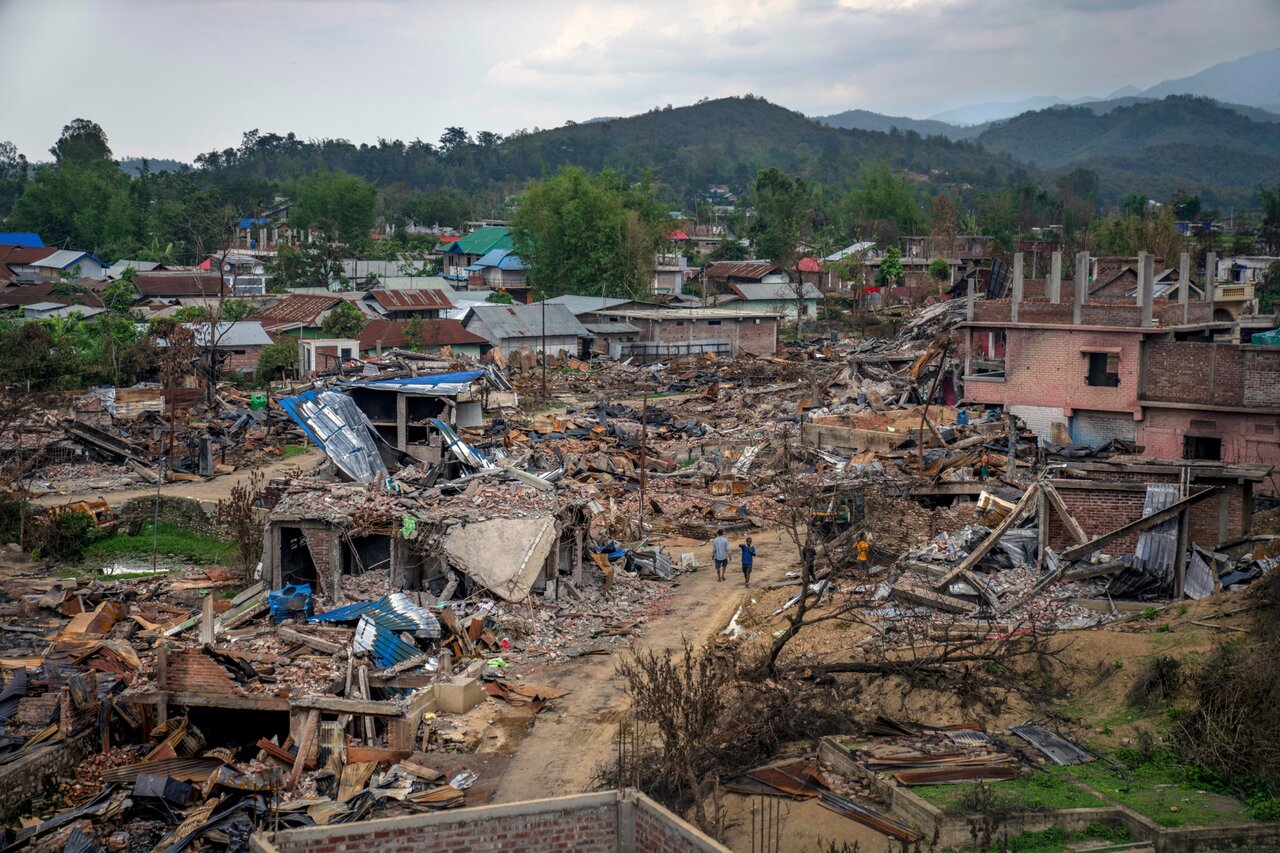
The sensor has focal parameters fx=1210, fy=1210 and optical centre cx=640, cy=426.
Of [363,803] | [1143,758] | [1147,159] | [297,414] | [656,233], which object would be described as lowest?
[363,803]

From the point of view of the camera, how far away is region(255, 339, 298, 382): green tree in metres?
35.8

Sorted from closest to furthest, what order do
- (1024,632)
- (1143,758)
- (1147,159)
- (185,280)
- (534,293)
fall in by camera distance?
(1143,758) < (1024,632) < (185,280) < (534,293) < (1147,159)

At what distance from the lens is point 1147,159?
188125 mm

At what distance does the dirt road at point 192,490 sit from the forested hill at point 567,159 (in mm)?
82070

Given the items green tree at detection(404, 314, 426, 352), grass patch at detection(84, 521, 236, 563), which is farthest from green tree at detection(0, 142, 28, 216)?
grass patch at detection(84, 521, 236, 563)

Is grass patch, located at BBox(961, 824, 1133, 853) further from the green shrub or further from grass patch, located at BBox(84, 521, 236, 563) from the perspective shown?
the green shrub

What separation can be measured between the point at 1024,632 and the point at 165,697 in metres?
8.56

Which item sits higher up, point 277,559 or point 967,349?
point 967,349

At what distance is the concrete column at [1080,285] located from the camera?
2358 cm

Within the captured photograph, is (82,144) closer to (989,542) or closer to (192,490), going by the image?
(192,490)

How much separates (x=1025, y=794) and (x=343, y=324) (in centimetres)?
3577

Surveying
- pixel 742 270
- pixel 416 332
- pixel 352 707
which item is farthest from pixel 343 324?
pixel 352 707

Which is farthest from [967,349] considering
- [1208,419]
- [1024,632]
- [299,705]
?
[299,705]

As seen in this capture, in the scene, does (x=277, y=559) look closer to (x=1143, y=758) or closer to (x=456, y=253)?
(x=1143, y=758)
